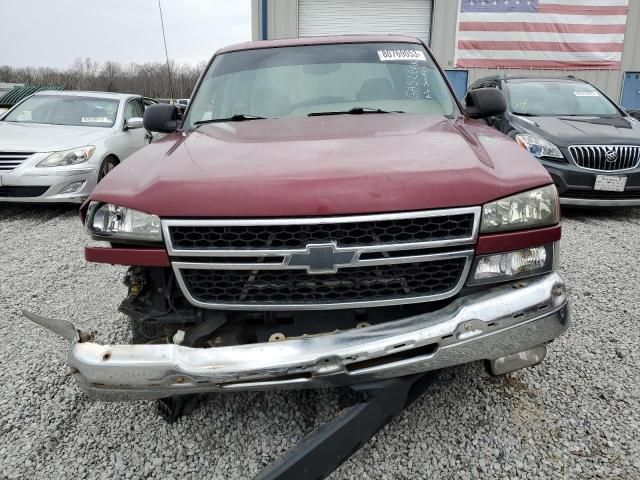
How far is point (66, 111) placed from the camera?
6.69 meters

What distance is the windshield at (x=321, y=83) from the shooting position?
2732 millimetres

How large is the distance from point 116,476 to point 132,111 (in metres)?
6.69

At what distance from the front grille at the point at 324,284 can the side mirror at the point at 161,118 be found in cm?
165

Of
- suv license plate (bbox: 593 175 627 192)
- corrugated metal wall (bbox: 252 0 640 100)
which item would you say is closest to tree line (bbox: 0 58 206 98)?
corrugated metal wall (bbox: 252 0 640 100)

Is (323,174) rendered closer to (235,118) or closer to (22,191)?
(235,118)

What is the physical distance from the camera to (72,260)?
415 cm

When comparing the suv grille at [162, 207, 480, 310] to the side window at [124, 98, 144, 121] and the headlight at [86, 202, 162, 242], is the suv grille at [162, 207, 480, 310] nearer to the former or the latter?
the headlight at [86, 202, 162, 242]

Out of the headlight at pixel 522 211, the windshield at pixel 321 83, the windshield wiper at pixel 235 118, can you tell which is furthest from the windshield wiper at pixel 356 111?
the headlight at pixel 522 211

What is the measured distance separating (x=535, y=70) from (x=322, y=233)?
43.5 feet

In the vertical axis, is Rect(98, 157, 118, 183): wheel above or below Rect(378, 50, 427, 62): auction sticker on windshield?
below

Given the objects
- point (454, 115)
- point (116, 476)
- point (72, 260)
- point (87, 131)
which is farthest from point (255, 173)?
point (87, 131)

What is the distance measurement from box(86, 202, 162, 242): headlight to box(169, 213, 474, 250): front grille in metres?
0.08

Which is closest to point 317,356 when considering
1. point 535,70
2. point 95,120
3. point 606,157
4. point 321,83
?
point 321,83

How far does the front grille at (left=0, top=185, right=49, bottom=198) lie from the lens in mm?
5270
